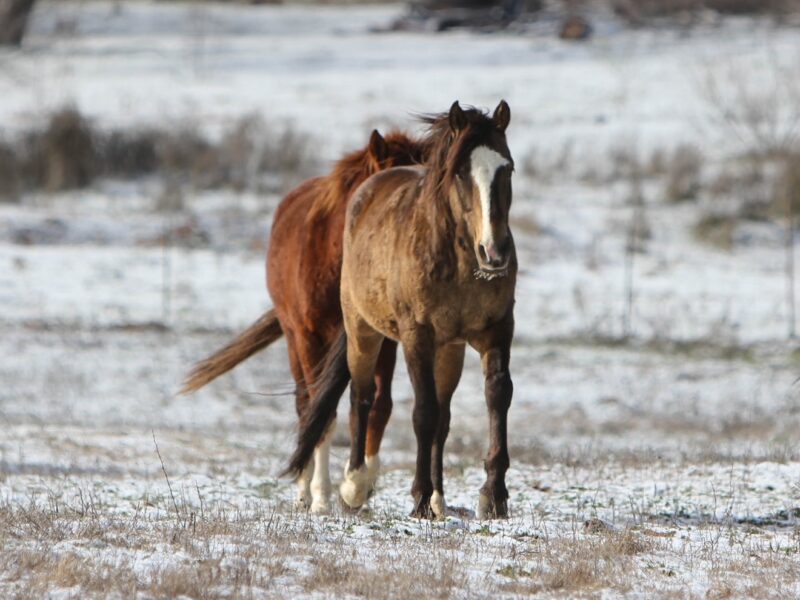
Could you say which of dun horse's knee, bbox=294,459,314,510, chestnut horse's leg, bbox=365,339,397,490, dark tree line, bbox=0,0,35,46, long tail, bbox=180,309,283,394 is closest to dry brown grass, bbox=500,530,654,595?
chestnut horse's leg, bbox=365,339,397,490

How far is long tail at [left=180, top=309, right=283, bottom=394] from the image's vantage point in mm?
9656

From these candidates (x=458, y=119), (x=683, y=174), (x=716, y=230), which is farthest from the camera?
(x=683, y=174)

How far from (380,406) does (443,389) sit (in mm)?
1132

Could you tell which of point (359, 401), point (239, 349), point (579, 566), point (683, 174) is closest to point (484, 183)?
point (579, 566)

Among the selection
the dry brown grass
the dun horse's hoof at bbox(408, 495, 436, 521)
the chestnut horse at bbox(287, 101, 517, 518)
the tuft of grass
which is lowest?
the tuft of grass

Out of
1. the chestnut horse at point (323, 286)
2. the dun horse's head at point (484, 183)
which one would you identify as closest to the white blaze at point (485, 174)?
the dun horse's head at point (484, 183)

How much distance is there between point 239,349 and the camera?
9.66m

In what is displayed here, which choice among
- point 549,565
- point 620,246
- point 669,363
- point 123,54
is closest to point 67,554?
point 549,565

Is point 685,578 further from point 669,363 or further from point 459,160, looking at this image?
point 669,363

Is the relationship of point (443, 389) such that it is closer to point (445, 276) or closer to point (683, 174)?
point (445, 276)

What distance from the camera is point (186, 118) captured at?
26938 mm

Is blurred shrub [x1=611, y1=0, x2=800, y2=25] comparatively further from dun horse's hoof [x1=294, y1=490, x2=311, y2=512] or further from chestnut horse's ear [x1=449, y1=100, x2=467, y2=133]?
chestnut horse's ear [x1=449, y1=100, x2=467, y2=133]

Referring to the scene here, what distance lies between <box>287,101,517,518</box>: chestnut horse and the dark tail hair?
0.61 metres

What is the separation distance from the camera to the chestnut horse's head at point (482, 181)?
6.00 metres
